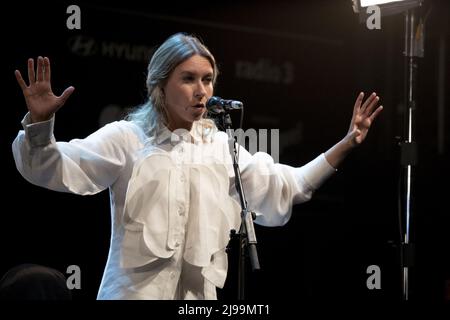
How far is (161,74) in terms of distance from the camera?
290 centimetres

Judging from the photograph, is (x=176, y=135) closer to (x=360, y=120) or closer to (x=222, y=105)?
(x=222, y=105)

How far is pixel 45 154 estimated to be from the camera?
2.48 meters

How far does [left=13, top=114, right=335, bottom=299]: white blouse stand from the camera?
A: 2599mm


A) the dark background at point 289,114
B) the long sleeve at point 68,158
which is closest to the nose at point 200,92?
the long sleeve at point 68,158

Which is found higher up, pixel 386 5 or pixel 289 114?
pixel 386 5

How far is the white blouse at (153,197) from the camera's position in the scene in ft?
8.53

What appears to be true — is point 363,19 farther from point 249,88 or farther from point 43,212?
point 43,212

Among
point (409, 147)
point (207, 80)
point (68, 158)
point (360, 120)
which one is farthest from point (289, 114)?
point (68, 158)

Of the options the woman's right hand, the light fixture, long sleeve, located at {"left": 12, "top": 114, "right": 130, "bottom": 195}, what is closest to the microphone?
long sleeve, located at {"left": 12, "top": 114, "right": 130, "bottom": 195}

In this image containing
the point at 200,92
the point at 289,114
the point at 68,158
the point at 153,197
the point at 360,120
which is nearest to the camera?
the point at 68,158

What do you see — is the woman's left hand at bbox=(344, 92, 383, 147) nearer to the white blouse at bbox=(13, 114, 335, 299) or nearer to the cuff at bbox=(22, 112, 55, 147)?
the white blouse at bbox=(13, 114, 335, 299)

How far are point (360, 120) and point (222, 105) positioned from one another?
659 mm

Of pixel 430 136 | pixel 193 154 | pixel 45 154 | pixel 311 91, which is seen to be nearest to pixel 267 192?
pixel 193 154

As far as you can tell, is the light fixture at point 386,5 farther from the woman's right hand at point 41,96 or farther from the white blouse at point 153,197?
the woman's right hand at point 41,96
